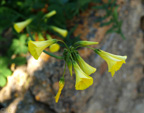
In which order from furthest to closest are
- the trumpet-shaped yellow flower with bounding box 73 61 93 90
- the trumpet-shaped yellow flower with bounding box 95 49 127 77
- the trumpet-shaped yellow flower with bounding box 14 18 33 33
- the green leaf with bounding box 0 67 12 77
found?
the green leaf with bounding box 0 67 12 77
the trumpet-shaped yellow flower with bounding box 14 18 33 33
the trumpet-shaped yellow flower with bounding box 95 49 127 77
the trumpet-shaped yellow flower with bounding box 73 61 93 90

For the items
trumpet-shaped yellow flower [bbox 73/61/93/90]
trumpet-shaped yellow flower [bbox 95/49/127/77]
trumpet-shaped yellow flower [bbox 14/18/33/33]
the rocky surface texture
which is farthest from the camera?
the rocky surface texture

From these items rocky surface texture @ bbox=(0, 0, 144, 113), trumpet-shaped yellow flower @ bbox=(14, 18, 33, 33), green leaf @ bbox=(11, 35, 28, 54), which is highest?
trumpet-shaped yellow flower @ bbox=(14, 18, 33, 33)

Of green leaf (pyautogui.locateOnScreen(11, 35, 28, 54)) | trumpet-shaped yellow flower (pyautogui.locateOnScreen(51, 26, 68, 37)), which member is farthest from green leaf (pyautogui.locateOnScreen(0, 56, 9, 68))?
trumpet-shaped yellow flower (pyautogui.locateOnScreen(51, 26, 68, 37))

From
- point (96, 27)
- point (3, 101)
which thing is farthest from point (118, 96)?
point (3, 101)

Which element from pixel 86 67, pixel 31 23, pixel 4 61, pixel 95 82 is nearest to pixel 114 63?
pixel 86 67

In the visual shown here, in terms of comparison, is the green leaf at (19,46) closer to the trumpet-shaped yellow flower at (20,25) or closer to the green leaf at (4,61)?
the green leaf at (4,61)

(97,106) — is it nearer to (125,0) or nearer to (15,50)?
(15,50)

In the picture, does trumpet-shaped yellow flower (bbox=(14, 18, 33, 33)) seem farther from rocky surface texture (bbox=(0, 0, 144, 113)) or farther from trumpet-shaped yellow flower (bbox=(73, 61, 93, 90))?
trumpet-shaped yellow flower (bbox=(73, 61, 93, 90))

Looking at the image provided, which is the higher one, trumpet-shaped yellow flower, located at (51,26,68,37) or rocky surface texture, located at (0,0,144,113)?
trumpet-shaped yellow flower, located at (51,26,68,37)
